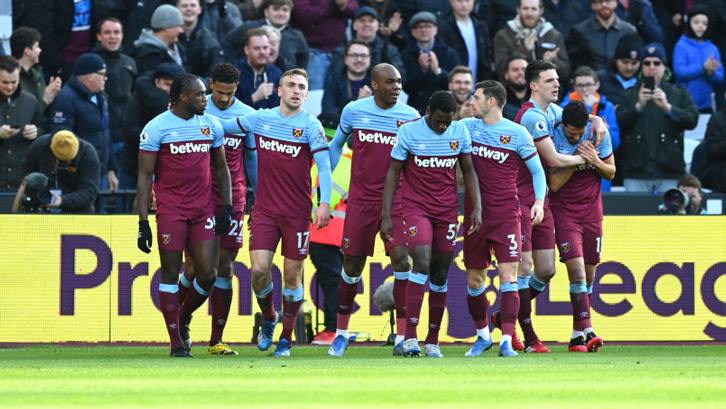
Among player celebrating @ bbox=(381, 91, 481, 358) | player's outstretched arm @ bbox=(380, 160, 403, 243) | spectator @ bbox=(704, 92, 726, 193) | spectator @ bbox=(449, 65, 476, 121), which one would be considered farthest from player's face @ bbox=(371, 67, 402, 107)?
spectator @ bbox=(704, 92, 726, 193)

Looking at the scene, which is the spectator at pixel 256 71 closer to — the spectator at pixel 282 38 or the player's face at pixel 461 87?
the spectator at pixel 282 38

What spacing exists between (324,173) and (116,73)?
6.38m

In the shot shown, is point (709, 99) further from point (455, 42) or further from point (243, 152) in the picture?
point (243, 152)

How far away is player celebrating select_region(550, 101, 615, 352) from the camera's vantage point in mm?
13570

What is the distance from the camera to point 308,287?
52.2 ft

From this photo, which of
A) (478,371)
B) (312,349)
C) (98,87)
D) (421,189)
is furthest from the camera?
(98,87)

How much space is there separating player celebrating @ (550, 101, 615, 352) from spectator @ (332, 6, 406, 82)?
527 cm

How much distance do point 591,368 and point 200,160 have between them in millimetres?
4040

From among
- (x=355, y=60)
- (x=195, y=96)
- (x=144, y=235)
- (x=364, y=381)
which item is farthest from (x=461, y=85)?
(x=364, y=381)

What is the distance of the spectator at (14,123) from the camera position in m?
16.7

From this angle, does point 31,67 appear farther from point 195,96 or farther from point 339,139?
point 339,139

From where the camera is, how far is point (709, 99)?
20500mm

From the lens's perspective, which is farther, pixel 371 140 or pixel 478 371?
pixel 371 140

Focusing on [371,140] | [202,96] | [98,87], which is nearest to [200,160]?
[202,96]
